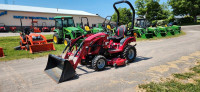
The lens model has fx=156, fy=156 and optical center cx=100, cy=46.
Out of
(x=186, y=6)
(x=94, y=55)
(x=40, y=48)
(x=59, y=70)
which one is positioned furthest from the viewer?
(x=186, y=6)

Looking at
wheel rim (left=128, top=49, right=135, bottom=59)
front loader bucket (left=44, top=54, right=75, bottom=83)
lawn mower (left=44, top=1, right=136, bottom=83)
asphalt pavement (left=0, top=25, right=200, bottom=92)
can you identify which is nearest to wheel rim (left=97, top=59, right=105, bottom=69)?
lawn mower (left=44, top=1, right=136, bottom=83)

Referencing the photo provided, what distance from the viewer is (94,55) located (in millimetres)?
5816

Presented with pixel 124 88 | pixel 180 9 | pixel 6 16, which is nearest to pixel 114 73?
pixel 124 88

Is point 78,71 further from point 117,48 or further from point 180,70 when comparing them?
point 180,70

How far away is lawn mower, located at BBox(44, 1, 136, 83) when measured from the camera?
4715 millimetres

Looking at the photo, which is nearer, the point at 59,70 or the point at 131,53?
the point at 59,70

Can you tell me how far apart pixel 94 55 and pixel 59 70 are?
1405 mm

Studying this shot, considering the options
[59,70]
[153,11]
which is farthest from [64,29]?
[153,11]

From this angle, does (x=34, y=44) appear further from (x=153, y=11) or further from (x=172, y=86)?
(x=153, y=11)

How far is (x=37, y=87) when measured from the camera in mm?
4254

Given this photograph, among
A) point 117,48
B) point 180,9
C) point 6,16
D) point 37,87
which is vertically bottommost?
point 37,87

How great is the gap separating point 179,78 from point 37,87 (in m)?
4.08

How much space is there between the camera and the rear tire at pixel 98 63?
5.33 metres

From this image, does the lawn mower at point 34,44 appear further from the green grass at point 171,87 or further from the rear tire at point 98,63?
the green grass at point 171,87
